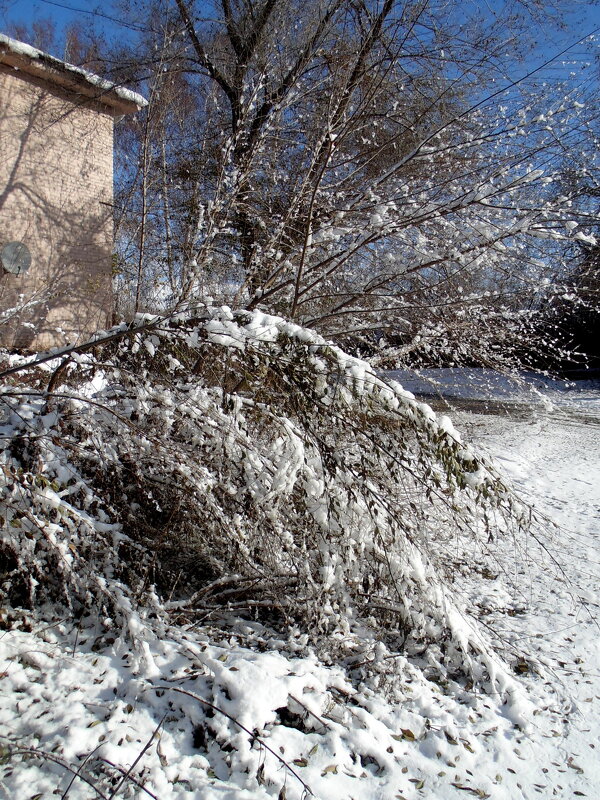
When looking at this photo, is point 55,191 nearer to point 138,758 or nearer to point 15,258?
point 15,258

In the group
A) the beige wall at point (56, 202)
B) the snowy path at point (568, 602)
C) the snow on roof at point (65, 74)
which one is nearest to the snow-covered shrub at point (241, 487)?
the snowy path at point (568, 602)

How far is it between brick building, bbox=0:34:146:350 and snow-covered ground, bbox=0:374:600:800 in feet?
20.3

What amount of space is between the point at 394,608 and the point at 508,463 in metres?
4.93

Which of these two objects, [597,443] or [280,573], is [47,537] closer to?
[280,573]

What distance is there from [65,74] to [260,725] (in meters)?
9.39

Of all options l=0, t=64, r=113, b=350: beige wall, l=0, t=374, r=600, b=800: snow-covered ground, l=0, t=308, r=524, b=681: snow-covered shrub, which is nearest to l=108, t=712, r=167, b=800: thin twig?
l=0, t=374, r=600, b=800: snow-covered ground

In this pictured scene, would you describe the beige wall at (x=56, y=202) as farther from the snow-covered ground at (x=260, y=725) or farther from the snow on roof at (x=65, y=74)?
the snow-covered ground at (x=260, y=725)

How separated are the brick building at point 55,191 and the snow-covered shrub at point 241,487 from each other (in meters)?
5.51

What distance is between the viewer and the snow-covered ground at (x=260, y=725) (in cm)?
184

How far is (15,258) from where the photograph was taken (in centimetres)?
812

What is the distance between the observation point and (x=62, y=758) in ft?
5.81

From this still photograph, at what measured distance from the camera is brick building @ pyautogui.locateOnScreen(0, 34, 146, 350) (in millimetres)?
8062

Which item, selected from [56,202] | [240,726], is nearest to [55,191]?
[56,202]

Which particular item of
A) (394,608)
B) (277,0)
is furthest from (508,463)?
(277,0)
